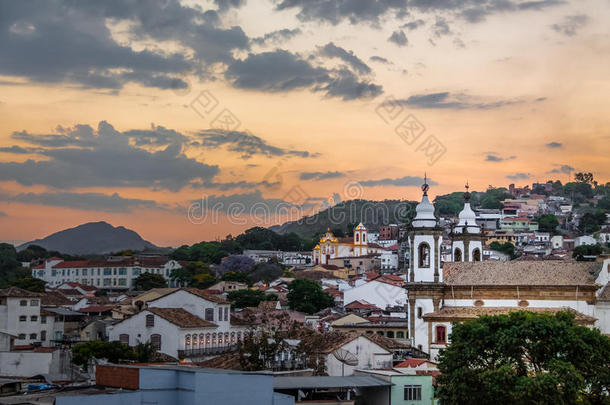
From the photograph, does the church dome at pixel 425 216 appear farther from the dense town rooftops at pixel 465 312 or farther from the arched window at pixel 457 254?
the arched window at pixel 457 254

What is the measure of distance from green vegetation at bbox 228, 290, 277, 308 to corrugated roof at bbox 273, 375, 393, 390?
49.8 m

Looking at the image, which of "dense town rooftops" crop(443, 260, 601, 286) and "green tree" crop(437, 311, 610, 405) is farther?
"dense town rooftops" crop(443, 260, 601, 286)

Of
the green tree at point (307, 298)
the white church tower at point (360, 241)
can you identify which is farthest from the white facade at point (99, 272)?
the white church tower at point (360, 241)

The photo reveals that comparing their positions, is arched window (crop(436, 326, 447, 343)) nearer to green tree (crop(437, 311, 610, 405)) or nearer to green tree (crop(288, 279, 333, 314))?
green tree (crop(437, 311, 610, 405))

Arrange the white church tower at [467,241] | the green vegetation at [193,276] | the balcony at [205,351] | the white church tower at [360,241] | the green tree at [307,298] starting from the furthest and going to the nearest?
the white church tower at [360,241] → the green vegetation at [193,276] → the green tree at [307,298] → the white church tower at [467,241] → the balcony at [205,351]

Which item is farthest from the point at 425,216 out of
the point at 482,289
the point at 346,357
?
the point at 346,357

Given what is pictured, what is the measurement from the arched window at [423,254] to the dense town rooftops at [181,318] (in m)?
13.1

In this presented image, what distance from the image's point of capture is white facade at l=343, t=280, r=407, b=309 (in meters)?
84.7

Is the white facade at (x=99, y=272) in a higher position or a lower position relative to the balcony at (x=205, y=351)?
higher

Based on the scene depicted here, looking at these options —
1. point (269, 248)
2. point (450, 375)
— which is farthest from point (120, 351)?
point (269, 248)

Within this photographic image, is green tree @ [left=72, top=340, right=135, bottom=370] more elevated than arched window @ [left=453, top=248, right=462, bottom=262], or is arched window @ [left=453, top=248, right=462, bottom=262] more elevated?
arched window @ [left=453, top=248, right=462, bottom=262]

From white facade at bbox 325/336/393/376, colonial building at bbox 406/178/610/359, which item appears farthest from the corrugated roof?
colonial building at bbox 406/178/610/359

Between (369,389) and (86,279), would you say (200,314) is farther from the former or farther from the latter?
(86,279)

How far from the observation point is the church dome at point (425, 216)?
2085 inches
